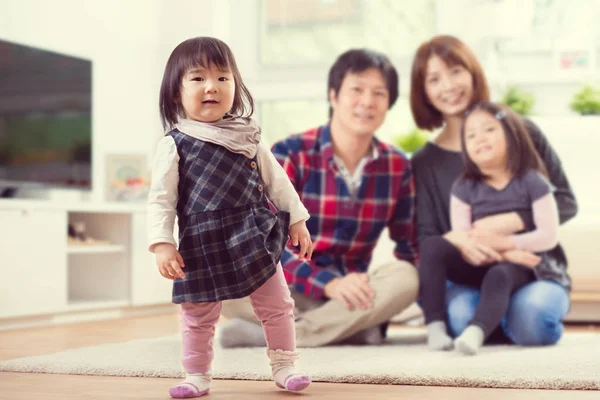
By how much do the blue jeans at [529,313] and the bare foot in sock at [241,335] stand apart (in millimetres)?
516

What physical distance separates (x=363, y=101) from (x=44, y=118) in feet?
6.55

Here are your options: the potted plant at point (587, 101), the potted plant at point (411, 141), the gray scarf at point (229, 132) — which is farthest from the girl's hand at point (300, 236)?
the potted plant at point (587, 101)

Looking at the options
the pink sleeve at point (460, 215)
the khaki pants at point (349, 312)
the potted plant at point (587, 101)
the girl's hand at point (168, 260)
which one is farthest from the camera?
the potted plant at point (587, 101)

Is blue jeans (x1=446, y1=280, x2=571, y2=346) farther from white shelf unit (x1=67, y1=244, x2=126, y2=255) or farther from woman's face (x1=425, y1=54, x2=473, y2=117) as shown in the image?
white shelf unit (x1=67, y1=244, x2=126, y2=255)

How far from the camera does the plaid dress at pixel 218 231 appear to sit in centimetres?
148

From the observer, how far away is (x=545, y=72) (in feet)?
15.0

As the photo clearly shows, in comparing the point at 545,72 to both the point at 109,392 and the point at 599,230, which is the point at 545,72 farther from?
the point at 109,392

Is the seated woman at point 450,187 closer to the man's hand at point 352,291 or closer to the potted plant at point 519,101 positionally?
the man's hand at point 352,291

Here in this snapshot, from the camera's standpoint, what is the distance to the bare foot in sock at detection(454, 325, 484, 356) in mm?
2062

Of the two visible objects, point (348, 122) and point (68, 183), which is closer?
point (348, 122)

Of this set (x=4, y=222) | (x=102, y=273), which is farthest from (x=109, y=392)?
(x=102, y=273)

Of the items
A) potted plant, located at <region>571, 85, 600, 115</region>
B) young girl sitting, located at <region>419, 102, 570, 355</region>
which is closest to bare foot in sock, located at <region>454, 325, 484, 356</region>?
young girl sitting, located at <region>419, 102, 570, 355</region>

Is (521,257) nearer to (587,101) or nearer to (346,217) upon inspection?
(346,217)

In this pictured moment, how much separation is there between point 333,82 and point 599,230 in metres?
1.16
